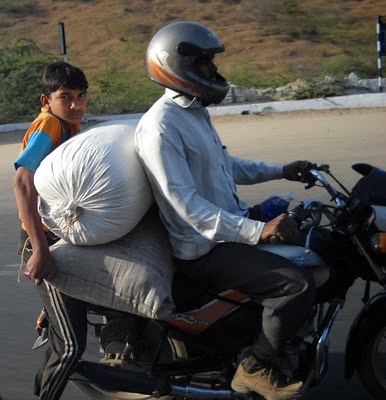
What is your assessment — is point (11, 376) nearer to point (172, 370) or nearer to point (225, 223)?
point (172, 370)

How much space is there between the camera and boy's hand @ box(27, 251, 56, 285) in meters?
3.41

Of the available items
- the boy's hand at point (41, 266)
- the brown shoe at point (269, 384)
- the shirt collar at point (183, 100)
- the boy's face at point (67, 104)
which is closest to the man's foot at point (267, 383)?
the brown shoe at point (269, 384)

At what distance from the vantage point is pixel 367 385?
3.71 m

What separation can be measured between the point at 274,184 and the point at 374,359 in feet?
19.5

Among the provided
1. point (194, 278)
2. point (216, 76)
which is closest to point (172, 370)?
point (194, 278)

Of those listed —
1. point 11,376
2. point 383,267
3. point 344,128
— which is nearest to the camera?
point 383,267

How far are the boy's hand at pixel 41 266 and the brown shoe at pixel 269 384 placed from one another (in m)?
0.89

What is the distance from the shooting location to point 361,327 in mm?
3590

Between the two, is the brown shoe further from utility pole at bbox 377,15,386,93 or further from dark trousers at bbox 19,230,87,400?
utility pole at bbox 377,15,386,93

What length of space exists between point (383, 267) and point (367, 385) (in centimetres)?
56

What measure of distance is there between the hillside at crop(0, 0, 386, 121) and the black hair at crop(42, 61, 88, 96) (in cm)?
1649

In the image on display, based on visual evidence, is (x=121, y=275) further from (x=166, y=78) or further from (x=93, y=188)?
(x=166, y=78)

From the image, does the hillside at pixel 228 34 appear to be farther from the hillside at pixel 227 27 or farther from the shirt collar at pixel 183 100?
the shirt collar at pixel 183 100

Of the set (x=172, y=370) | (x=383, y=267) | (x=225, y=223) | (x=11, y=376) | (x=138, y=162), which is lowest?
(x=11, y=376)
